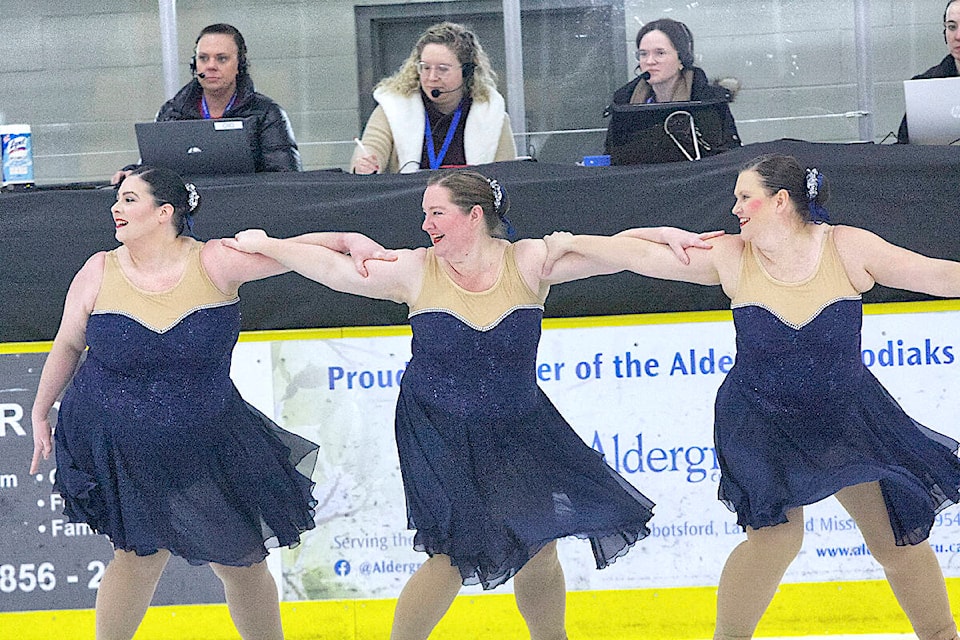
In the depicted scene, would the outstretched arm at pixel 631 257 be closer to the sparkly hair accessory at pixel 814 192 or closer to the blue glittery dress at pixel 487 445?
the blue glittery dress at pixel 487 445

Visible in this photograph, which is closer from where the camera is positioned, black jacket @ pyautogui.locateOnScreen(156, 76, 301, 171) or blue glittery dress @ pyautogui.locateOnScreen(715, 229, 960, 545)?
blue glittery dress @ pyautogui.locateOnScreen(715, 229, 960, 545)

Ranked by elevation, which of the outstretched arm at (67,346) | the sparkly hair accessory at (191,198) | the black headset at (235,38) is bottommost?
the outstretched arm at (67,346)

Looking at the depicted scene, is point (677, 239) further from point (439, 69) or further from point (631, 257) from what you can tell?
point (439, 69)

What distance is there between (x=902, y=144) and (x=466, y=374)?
2.10m

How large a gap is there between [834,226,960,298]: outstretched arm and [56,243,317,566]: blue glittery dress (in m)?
1.85

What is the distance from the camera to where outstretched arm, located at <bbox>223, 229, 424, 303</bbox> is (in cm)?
407

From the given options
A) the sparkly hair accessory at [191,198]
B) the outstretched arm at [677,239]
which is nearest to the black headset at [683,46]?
the outstretched arm at [677,239]

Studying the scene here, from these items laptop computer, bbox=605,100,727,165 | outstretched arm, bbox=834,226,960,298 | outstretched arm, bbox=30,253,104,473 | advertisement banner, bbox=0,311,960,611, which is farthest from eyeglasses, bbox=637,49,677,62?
outstretched arm, bbox=30,253,104,473

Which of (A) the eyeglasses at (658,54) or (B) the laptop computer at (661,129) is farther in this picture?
(A) the eyeglasses at (658,54)

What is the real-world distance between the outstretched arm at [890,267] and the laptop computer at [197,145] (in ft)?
7.41

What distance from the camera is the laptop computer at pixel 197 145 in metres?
5.04

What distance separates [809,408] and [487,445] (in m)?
0.94

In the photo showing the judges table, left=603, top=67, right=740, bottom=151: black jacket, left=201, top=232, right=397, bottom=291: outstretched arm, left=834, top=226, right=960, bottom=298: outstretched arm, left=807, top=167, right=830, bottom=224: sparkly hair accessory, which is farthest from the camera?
left=603, top=67, right=740, bottom=151: black jacket

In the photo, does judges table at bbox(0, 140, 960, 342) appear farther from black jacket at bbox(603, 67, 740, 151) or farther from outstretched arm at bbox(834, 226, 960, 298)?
outstretched arm at bbox(834, 226, 960, 298)
